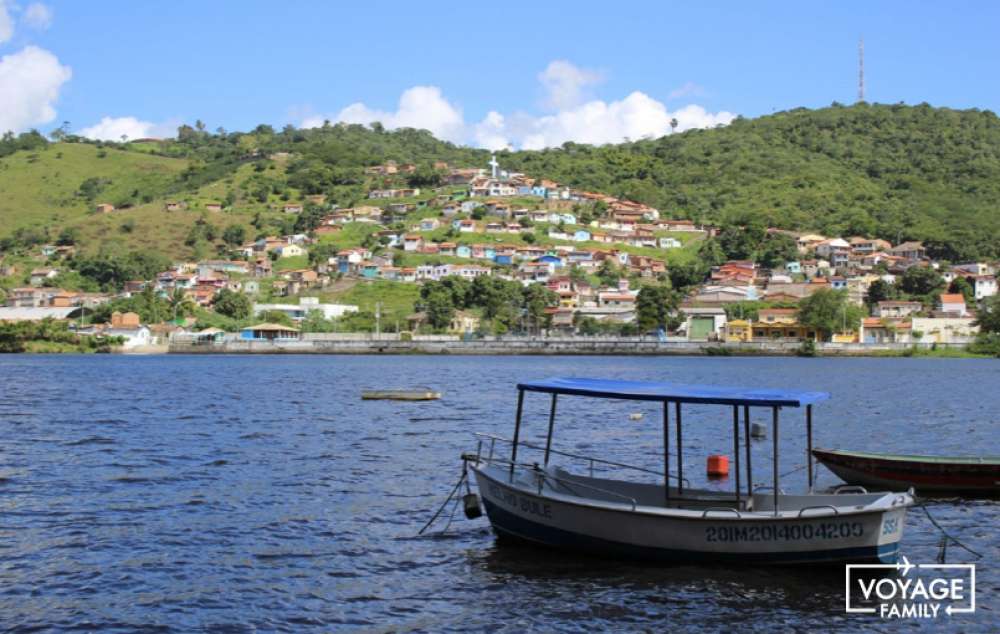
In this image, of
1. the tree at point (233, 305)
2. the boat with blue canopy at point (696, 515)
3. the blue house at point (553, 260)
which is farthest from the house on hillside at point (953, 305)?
the boat with blue canopy at point (696, 515)

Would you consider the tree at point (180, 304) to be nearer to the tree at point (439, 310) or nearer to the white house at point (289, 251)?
the white house at point (289, 251)

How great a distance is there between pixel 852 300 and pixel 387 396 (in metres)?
93.1

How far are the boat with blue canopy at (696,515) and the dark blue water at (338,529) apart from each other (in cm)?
36

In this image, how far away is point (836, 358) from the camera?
340 feet

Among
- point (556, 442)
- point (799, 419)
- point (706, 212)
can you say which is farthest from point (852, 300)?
point (556, 442)

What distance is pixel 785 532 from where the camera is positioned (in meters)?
15.4

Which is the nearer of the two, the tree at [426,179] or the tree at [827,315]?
the tree at [827,315]

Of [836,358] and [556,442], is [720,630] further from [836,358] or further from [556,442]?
[836,358]

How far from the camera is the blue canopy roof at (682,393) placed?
16.3 m

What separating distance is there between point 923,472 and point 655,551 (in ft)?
34.0

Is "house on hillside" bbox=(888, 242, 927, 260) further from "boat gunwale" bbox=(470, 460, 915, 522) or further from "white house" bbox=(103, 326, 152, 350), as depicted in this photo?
"boat gunwale" bbox=(470, 460, 915, 522)

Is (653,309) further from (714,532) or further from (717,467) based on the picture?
(714,532)

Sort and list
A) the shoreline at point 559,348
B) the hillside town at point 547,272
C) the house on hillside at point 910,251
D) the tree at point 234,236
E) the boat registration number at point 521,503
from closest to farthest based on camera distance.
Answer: the boat registration number at point 521,503 < the shoreline at point 559,348 < the hillside town at point 547,272 < the house on hillside at point 910,251 < the tree at point 234,236

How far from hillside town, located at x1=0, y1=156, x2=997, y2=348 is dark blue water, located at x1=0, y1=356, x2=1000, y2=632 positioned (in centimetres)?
7420
